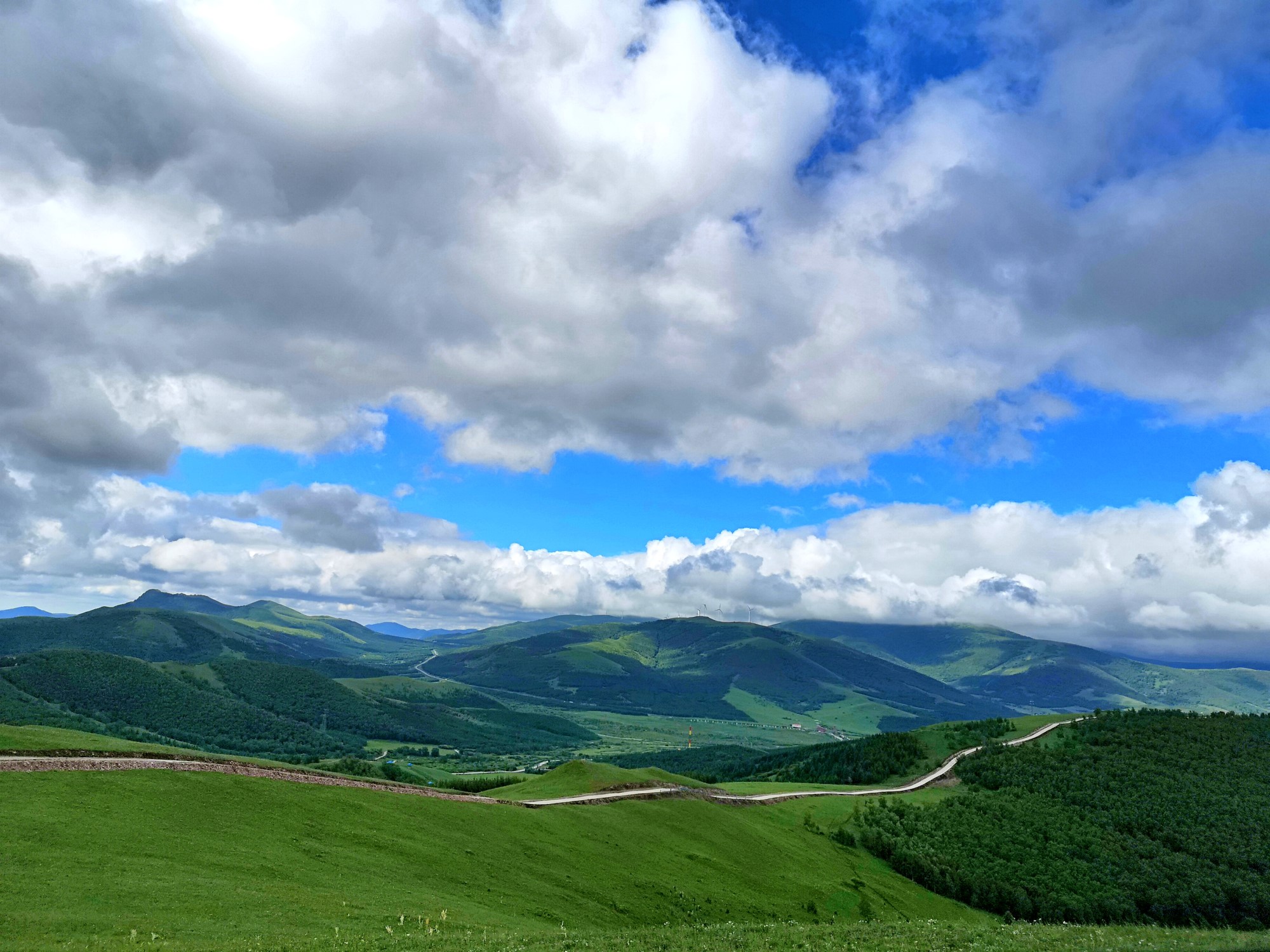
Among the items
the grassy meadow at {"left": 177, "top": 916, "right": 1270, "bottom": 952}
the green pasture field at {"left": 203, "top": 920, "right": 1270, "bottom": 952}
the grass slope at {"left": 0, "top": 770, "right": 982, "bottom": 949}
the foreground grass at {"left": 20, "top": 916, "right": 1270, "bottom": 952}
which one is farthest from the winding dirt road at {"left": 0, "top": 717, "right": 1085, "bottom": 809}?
the green pasture field at {"left": 203, "top": 920, "right": 1270, "bottom": 952}

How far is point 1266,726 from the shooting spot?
194125 millimetres

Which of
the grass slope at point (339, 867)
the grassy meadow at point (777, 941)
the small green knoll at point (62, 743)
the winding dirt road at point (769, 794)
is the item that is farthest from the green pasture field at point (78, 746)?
the grassy meadow at point (777, 941)

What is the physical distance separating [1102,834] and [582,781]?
312 ft

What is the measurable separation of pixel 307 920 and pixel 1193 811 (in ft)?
538

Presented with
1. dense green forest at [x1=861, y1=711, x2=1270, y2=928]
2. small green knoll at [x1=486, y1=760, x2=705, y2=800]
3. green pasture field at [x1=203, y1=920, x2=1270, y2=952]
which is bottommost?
dense green forest at [x1=861, y1=711, x2=1270, y2=928]

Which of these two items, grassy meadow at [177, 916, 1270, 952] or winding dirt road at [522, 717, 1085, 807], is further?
winding dirt road at [522, 717, 1085, 807]

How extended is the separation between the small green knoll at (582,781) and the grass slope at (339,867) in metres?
12.6

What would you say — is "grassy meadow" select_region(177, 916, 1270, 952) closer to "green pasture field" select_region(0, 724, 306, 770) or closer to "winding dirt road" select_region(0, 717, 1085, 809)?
"winding dirt road" select_region(0, 717, 1085, 809)

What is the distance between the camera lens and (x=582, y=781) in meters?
101

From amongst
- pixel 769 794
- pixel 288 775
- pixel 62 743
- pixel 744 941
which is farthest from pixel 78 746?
pixel 769 794

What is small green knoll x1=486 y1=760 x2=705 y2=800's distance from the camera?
96625mm

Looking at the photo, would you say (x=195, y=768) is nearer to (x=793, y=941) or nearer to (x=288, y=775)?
(x=288, y=775)

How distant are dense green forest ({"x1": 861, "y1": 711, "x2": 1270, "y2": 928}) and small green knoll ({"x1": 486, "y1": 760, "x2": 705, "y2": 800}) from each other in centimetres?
3728

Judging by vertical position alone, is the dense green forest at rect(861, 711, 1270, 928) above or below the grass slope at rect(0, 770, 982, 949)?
below
